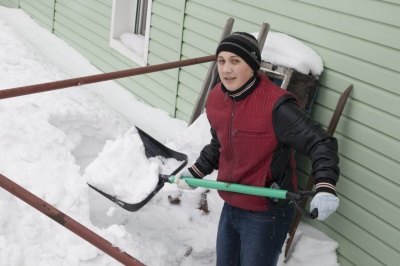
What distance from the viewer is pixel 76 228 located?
1.90 metres

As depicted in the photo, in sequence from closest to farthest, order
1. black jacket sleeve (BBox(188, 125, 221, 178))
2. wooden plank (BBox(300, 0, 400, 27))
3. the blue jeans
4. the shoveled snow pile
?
1. the blue jeans
2. black jacket sleeve (BBox(188, 125, 221, 178))
3. wooden plank (BBox(300, 0, 400, 27))
4. the shoveled snow pile

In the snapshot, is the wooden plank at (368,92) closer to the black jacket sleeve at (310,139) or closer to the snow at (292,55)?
the snow at (292,55)

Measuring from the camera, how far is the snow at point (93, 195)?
11.1 ft

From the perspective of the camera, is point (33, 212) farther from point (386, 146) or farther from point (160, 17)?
point (160, 17)

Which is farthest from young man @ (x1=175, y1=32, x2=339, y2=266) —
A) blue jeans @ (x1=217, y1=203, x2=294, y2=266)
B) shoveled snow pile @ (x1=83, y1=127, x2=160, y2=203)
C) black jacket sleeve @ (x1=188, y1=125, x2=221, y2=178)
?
shoveled snow pile @ (x1=83, y1=127, x2=160, y2=203)

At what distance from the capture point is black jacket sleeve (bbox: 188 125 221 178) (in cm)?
297

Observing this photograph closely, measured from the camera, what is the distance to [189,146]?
173 inches

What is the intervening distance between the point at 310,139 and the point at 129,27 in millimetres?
5351

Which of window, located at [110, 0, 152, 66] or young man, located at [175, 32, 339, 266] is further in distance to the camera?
window, located at [110, 0, 152, 66]

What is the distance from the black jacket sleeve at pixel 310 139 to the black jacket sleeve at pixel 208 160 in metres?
0.63

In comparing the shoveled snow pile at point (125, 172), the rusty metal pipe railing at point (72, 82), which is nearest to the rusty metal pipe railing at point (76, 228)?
the rusty metal pipe railing at point (72, 82)

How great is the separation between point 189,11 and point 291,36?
1.72m

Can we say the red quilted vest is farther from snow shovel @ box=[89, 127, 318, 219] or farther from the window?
the window

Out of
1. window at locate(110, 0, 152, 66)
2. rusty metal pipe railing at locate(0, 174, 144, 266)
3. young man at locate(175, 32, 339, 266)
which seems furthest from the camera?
window at locate(110, 0, 152, 66)
